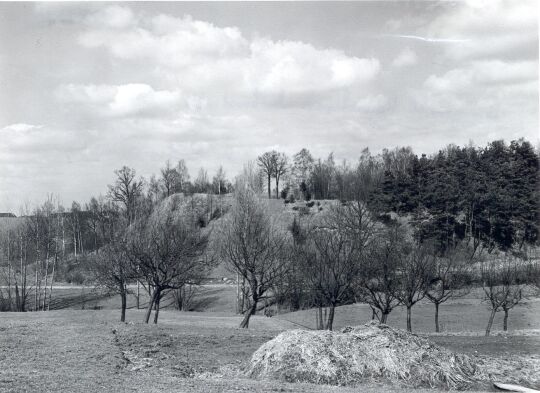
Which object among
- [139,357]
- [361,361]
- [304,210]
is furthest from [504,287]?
[304,210]

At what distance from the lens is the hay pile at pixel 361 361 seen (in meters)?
15.3

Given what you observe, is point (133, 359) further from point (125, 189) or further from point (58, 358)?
point (125, 189)

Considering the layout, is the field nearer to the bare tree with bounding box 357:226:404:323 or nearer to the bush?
the bare tree with bounding box 357:226:404:323

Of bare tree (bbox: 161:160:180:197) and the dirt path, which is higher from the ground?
bare tree (bbox: 161:160:180:197)

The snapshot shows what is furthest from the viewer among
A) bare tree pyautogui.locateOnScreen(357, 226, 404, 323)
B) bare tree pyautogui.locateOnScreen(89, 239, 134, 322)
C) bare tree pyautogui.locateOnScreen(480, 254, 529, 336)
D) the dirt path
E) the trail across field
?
bare tree pyautogui.locateOnScreen(480, 254, 529, 336)

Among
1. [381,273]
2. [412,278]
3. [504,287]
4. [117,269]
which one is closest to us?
[412,278]

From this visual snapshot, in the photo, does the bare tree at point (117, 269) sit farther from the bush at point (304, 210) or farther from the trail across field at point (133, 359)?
the bush at point (304, 210)

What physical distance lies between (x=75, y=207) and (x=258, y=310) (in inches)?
2969

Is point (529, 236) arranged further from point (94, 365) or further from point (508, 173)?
point (94, 365)

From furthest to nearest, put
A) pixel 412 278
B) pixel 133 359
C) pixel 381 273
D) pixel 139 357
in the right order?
1. pixel 381 273
2. pixel 412 278
3. pixel 139 357
4. pixel 133 359

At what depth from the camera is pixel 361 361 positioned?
52.1ft

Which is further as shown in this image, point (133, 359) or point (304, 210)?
point (304, 210)

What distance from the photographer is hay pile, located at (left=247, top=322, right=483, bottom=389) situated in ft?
50.2

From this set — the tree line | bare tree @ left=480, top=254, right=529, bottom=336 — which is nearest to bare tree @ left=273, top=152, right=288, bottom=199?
the tree line
